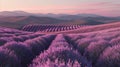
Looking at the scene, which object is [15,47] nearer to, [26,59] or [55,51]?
[26,59]

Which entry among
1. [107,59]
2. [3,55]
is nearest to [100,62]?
[107,59]

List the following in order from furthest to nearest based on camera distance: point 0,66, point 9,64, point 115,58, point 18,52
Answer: point 18,52, point 115,58, point 9,64, point 0,66

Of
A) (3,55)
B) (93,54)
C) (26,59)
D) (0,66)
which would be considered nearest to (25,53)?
(26,59)

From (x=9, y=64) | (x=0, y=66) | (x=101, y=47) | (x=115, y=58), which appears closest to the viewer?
(x=0, y=66)

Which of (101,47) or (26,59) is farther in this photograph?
(101,47)

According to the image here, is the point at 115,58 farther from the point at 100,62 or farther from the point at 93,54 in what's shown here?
the point at 93,54

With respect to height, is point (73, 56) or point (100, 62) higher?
point (73, 56)

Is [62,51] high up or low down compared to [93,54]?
up

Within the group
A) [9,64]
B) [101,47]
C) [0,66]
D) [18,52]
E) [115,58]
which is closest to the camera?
[0,66]

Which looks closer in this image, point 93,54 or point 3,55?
point 3,55
